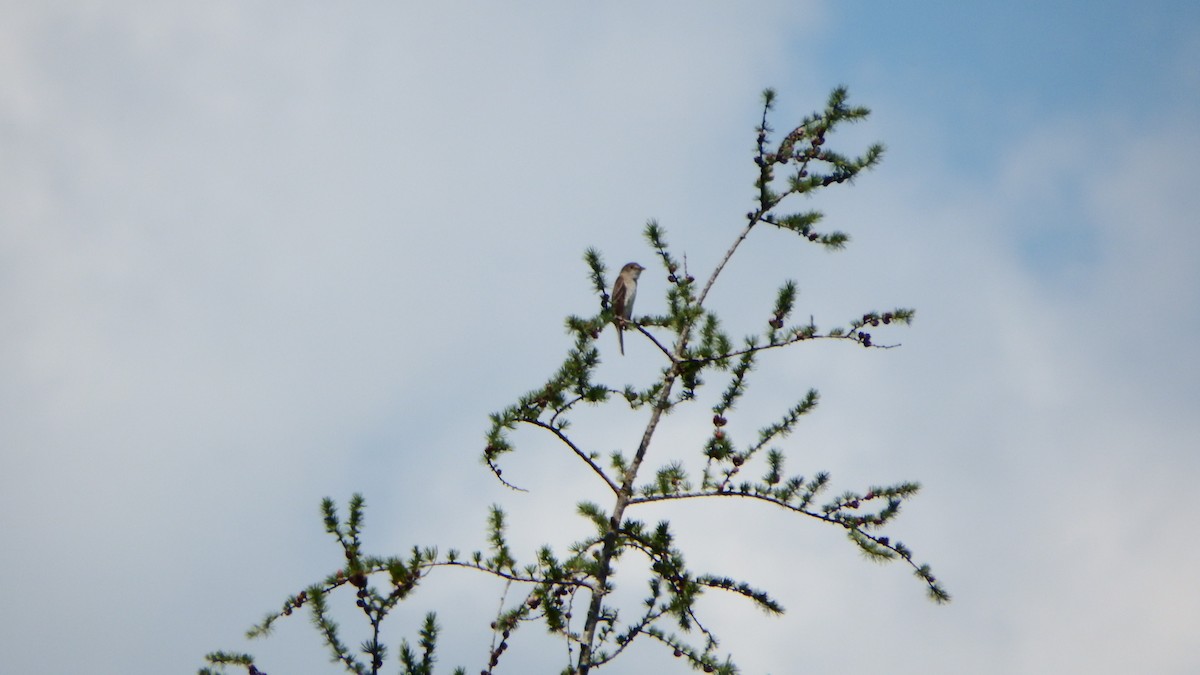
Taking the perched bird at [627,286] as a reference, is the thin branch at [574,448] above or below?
below

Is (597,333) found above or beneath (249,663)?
above

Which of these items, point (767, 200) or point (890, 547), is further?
point (767, 200)

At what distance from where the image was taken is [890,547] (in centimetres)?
731

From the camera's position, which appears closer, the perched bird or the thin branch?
the thin branch

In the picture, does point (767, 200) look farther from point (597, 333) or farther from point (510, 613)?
point (510, 613)

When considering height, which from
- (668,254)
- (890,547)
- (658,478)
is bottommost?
(890,547)

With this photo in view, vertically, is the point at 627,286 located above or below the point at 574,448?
above

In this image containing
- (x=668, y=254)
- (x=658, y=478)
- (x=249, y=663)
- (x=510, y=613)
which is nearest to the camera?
(x=249, y=663)

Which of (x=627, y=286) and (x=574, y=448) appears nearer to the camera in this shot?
(x=574, y=448)

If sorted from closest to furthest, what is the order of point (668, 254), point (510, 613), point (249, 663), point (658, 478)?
point (249, 663) < point (510, 613) < point (658, 478) < point (668, 254)

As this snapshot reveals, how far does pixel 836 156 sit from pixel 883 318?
1507 millimetres

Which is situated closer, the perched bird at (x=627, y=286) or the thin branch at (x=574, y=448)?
the thin branch at (x=574, y=448)

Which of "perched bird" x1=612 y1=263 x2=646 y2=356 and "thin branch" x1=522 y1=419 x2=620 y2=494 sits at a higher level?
"perched bird" x1=612 y1=263 x2=646 y2=356

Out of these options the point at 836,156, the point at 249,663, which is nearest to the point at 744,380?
the point at 836,156
